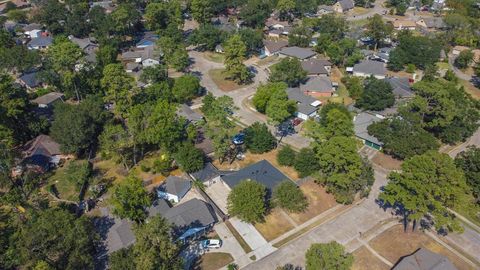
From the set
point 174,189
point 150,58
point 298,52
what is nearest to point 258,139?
point 174,189

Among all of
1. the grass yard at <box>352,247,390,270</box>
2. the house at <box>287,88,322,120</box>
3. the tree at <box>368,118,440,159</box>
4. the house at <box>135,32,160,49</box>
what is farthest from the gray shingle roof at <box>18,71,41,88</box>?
the grass yard at <box>352,247,390,270</box>

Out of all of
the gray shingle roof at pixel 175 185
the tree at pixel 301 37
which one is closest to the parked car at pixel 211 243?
the gray shingle roof at pixel 175 185

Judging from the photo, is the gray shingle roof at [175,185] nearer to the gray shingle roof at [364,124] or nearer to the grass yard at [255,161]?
the grass yard at [255,161]

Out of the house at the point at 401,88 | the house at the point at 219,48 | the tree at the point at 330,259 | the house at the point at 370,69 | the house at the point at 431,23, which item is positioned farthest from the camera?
the house at the point at 431,23

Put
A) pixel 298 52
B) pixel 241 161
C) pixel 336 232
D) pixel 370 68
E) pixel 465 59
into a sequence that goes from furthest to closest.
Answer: pixel 298 52, pixel 465 59, pixel 370 68, pixel 241 161, pixel 336 232

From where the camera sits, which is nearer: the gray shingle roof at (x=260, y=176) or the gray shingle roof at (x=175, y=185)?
the gray shingle roof at (x=175, y=185)

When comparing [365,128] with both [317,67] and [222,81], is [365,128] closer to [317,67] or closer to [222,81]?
[317,67]

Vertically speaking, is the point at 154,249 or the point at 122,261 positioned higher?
the point at 154,249
